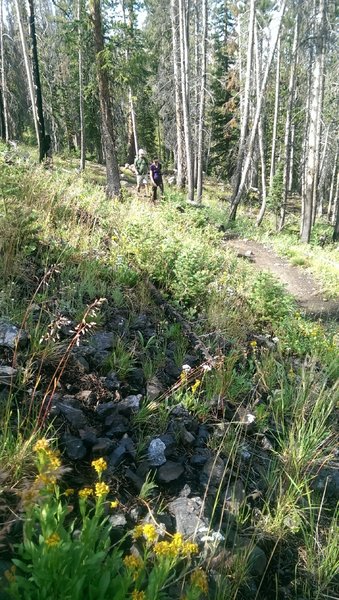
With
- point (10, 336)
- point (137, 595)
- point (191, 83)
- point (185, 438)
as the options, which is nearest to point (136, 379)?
point (185, 438)

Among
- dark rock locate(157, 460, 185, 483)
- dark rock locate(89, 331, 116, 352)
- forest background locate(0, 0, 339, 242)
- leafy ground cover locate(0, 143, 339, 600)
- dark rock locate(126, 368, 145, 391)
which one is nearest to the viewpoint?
leafy ground cover locate(0, 143, 339, 600)

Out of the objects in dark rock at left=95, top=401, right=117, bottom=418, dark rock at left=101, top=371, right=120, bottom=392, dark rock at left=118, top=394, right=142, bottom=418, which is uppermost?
dark rock at left=101, top=371, right=120, bottom=392

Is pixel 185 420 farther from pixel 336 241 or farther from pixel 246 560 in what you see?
pixel 336 241

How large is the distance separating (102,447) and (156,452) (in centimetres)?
37

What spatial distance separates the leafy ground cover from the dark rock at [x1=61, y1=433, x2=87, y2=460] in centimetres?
1

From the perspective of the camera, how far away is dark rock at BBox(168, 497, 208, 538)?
2021 millimetres

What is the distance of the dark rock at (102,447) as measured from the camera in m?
2.30

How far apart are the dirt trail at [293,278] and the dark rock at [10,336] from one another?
5.19 metres

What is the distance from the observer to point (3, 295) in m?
3.21

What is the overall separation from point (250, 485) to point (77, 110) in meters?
39.1

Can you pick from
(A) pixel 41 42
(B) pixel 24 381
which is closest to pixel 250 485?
(B) pixel 24 381

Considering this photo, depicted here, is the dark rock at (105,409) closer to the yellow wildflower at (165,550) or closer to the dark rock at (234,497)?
the dark rock at (234,497)

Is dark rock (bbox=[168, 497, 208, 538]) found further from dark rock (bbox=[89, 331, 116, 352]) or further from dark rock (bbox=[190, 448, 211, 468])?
dark rock (bbox=[89, 331, 116, 352])

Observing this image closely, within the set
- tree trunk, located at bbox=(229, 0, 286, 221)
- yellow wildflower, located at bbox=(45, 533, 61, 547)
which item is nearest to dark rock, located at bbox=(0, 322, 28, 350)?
yellow wildflower, located at bbox=(45, 533, 61, 547)
